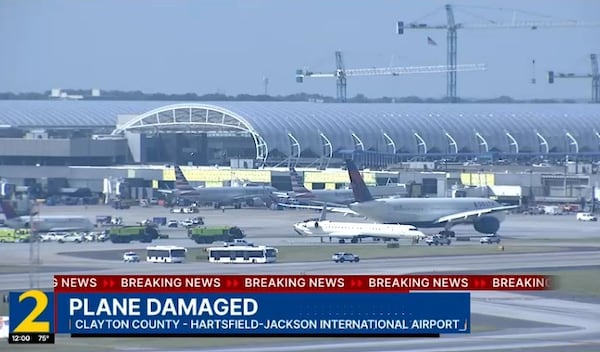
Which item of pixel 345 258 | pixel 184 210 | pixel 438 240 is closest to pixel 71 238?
pixel 345 258

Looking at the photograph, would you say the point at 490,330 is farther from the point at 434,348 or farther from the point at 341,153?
the point at 341,153

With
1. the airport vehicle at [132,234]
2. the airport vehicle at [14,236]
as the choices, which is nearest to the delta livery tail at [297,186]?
the airport vehicle at [132,234]

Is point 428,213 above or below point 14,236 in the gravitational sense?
above

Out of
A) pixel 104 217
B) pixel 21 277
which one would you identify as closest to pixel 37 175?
pixel 104 217

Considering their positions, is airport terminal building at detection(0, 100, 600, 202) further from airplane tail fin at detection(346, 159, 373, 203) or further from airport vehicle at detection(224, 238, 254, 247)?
airport vehicle at detection(224, 238, 254, 247)

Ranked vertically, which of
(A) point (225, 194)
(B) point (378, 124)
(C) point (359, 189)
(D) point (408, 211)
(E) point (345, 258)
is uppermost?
(B) point (378, 124)

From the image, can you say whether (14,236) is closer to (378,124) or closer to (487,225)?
(487,225)

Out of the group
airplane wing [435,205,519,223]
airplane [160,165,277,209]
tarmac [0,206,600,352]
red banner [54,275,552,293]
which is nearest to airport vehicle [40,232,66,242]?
tarmac [0,206,600,352]
